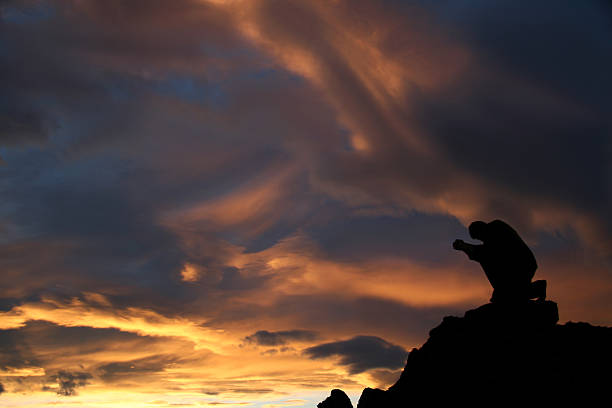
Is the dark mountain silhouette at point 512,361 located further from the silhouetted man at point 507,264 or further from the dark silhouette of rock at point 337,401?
the dark silhouette of rock at point 337,401

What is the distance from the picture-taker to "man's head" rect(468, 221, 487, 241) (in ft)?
93.4

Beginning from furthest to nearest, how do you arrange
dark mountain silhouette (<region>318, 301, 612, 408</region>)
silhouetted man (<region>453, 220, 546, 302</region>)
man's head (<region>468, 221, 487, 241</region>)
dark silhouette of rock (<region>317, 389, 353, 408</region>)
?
dark silhouette of rock (<region>317, 389, 353, 408</region>)
man's head (<region>468, 221, 487, 241</region>)
silhouetted man (<region>453, 220, 546, 302</region>)
dark mountain silhouette (<region>318, 301, 612, 408</region>)

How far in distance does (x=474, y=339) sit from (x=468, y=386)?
9.99ft

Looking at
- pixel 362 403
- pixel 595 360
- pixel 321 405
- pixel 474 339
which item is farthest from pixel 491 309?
pixel 321 405

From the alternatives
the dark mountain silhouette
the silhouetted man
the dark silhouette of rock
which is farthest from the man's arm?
the dark silhouette of rock

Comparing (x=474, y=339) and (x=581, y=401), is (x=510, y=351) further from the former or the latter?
(x=581, y=401)

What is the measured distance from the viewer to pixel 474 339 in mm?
28500

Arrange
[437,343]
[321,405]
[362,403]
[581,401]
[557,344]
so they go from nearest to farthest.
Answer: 1. [581,401]
2. [557,344]
3. [437,343]
4. [362,403]
5. [321,405]

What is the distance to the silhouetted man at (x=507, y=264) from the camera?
89.9ft

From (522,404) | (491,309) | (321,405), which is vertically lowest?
(321,405)

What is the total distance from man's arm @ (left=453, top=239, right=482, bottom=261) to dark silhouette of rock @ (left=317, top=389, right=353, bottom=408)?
41208 millimetres

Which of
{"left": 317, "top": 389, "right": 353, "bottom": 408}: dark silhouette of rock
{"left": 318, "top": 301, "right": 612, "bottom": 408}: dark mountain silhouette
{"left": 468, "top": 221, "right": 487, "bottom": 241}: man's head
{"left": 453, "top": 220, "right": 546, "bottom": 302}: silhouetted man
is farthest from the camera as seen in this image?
{"left": 317, "top": 389, "right": 353, "bottom": 408}: dark silhouette of rock

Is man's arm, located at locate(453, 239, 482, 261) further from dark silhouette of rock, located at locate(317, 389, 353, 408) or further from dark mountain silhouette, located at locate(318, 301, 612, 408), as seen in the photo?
dark silhouette of rock, located at locate(317, 389, 353, 408)

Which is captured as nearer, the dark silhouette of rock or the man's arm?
the man's arm
